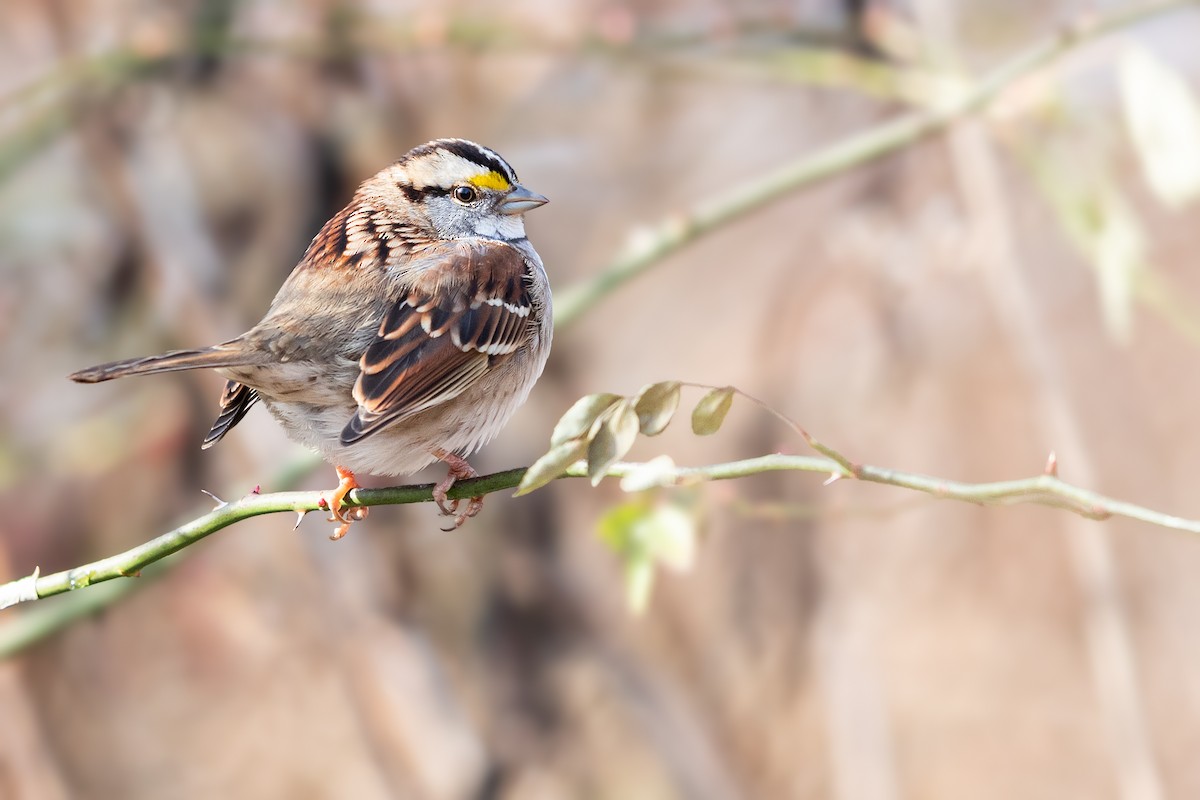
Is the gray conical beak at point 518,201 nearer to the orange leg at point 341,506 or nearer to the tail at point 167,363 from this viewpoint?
the orange leg at point 341,506

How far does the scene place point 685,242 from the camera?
330cm

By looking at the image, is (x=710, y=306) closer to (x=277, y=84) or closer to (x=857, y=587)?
(x=857, y=587)

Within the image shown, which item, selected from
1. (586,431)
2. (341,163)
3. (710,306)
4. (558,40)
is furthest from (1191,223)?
(586,431)

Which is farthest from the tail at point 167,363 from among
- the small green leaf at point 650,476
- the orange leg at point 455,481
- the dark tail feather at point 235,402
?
the small green leaf at point 650,476

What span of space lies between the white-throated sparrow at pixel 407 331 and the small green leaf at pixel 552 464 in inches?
18.2

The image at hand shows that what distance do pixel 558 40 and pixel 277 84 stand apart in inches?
62.5

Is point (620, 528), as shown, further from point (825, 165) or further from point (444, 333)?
point (825, 165)

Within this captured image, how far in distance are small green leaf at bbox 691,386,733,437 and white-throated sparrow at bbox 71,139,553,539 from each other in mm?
494

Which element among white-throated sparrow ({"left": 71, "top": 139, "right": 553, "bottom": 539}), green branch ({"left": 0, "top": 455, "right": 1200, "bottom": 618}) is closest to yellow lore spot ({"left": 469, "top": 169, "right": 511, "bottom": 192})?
white-throated sparrow ({"left": 71, "top": 139, "right": 553, "bottom": 539})

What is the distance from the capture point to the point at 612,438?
5.22ft

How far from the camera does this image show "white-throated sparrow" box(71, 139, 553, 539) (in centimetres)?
229

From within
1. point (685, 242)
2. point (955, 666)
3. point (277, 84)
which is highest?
point (277, 84)

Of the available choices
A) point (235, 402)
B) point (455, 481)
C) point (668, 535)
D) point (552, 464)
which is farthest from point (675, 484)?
point (235, 402)

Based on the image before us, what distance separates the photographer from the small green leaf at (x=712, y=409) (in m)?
1.67
